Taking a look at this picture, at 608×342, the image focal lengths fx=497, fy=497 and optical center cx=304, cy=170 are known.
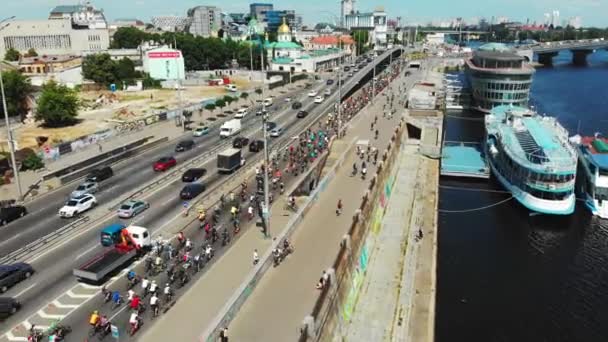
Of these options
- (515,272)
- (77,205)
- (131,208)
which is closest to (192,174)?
(131,208)

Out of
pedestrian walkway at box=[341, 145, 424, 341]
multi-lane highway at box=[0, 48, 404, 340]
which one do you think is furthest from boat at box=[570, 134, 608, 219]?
multi-lane highway at box=[0, 48, 404, 340]

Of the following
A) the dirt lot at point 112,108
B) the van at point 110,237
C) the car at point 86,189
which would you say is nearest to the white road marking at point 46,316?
the van at point 110,237

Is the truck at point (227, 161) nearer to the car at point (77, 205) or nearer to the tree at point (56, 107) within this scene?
the car at point (77, 205)

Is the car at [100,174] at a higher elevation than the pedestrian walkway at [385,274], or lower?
higher

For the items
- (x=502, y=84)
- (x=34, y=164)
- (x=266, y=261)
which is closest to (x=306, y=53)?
(x=502, y=84)

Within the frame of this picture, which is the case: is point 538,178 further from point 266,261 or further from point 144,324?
point 144,324

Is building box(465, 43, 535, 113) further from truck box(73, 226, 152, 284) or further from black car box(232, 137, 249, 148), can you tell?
truck box(73, 226, 152, 284)
